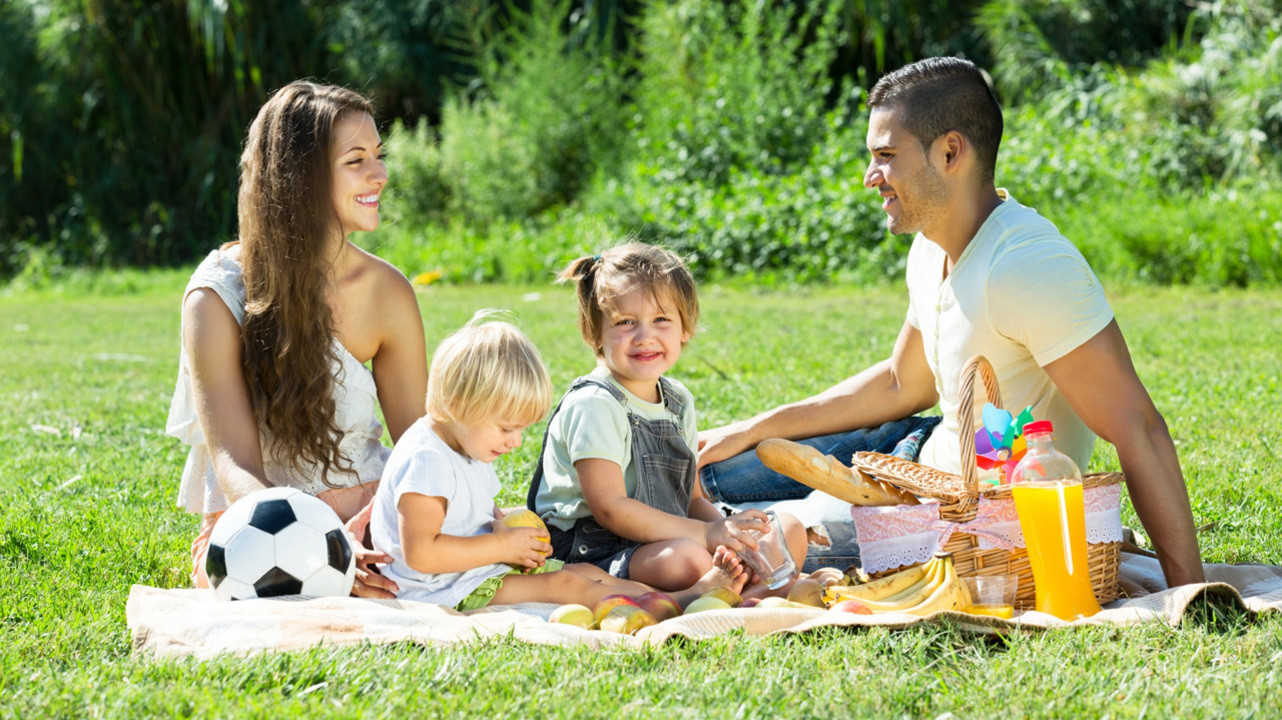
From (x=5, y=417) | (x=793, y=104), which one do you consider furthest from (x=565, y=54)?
(x=5, y=417)

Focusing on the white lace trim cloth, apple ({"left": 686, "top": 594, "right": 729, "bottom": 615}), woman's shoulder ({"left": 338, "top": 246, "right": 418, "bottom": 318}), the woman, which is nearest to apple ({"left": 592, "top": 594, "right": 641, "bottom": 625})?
apple ({"left": 686, "top": 594, "right": 729, "bottom": 615})

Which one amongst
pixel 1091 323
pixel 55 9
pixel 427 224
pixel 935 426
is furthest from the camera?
pixel 55 9

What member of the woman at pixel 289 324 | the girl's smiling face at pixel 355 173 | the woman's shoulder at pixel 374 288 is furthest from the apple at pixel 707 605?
the girl's smiling face at pixel 355 173

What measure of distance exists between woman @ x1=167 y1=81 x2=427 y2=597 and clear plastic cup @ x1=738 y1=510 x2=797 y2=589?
4.10 feet

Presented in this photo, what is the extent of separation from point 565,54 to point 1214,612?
1424 centimetres

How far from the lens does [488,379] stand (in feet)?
10.4

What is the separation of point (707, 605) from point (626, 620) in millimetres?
240

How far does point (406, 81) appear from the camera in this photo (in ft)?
57.9

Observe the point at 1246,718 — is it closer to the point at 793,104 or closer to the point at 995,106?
the point at 995,106

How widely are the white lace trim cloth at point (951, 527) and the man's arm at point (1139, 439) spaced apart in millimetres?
83

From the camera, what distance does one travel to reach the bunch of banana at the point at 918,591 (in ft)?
9.70

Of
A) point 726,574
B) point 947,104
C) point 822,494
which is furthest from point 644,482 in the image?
point 947,104

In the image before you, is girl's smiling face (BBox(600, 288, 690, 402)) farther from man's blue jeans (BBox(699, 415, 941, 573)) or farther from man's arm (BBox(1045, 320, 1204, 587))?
man's arm (BBox(1045, 320, 1204, 587))

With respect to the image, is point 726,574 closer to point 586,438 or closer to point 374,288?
point 586,438
